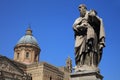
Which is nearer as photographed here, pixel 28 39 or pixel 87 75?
pixel 87 75

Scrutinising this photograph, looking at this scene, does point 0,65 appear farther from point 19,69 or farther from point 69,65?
point 69,65

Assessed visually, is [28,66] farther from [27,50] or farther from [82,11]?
[82,11]

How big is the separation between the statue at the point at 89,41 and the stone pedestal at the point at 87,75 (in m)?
0.17

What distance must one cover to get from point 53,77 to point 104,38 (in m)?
57.9

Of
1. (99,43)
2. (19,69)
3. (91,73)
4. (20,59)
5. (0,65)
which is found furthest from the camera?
(20,59)

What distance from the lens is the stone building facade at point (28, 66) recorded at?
5822 cm

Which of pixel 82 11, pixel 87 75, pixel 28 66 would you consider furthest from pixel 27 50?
pixel 87 75

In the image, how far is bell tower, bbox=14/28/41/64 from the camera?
2692 inches

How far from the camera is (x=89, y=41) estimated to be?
26.0 ft

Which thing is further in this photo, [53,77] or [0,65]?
[53,77]

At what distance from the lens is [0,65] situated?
56.6 m

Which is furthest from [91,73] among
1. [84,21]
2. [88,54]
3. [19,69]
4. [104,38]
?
[19,69]

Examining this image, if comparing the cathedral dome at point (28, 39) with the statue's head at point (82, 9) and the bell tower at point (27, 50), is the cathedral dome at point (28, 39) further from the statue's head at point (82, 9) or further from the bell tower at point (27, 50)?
the statue's head at point (82, 9)

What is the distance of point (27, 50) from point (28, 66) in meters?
5.45
